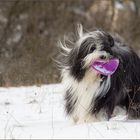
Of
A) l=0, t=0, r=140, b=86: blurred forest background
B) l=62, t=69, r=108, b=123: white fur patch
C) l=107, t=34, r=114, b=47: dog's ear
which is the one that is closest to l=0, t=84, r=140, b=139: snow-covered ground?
l=62, t=69, r=108, b=123: white fur patch

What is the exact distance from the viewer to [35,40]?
1639cm

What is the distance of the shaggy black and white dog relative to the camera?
6367 mm

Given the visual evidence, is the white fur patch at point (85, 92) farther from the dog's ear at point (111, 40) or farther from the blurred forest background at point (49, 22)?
the blurred forest background at point (49, 22)

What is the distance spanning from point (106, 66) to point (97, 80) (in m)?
0.19

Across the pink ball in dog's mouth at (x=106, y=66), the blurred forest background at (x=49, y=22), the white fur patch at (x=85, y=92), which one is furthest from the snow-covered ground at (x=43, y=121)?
the blurred forest background at (x=49, y=22)

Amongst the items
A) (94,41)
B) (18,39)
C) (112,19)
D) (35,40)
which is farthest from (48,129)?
(112,19)

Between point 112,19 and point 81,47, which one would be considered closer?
point 81,47

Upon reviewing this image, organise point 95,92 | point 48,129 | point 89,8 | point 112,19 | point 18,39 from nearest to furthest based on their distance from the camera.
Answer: point 48,129
point 95,92
point 18,39
point 112,19
point 89,8

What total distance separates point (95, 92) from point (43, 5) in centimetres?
1287

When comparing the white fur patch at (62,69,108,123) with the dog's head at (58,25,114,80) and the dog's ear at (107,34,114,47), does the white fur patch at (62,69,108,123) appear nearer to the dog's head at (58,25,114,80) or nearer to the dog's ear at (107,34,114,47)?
the dog's head at (58,25,114,80)

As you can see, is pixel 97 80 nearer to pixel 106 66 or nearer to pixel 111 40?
pixel 106 66

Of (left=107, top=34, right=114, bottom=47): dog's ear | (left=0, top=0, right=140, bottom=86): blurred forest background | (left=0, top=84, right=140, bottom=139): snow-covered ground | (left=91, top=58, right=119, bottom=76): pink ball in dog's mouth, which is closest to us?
(left=0, top=84, right=140, bottom=139): snow-covered ground

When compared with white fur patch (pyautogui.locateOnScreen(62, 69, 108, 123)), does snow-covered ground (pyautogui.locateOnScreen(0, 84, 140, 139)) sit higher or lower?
lower

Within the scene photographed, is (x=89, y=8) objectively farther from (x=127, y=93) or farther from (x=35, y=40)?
(x=127, y=93)
